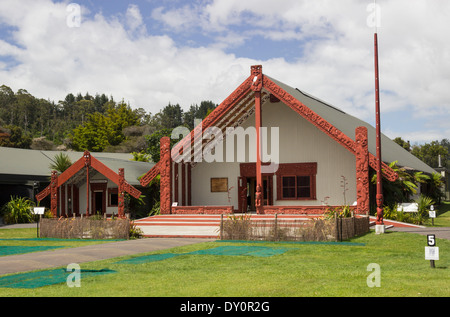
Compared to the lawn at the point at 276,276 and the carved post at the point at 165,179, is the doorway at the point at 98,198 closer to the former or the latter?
the carved post at the point at 165,179

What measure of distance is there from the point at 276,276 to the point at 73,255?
6426 mm

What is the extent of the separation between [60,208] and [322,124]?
56.7 feet

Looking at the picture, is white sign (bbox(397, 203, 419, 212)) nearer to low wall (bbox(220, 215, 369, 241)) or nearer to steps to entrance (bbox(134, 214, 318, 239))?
steps to entrance (bbox(134, 214, 318, 239))

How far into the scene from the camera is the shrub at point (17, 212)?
30.6 m

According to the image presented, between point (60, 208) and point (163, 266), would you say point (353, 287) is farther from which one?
point (60, 208)

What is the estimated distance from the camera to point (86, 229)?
19.2 meters

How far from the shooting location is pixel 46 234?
20.0 metres

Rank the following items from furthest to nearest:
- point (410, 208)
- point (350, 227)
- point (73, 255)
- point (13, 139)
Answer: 1. point (13, 139)
2. point (410, 208)
3. point (350, 227)
4. point (73, 255)

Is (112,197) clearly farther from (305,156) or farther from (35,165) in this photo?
(305,156)

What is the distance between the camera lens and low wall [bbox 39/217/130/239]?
1873cm

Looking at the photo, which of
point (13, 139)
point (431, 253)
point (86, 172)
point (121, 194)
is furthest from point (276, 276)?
point (13, 139)

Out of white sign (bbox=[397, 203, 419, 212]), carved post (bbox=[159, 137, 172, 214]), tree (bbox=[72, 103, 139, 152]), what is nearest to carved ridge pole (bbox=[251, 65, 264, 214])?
carved post (bbox=[159, 137, 172, 214])

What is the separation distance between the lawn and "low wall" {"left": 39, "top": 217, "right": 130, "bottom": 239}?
16.0 ft
